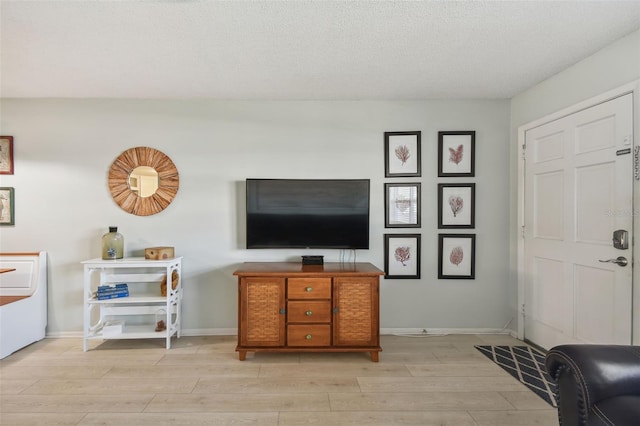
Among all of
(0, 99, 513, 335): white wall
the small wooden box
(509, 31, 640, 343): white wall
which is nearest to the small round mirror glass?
(0, 99, 513, 335): white wall

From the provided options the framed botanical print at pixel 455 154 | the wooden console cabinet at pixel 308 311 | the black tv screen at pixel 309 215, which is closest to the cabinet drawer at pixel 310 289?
the wooden console cabinet at pixel 308 311

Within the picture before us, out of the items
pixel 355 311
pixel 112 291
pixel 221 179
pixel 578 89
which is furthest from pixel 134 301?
pixel 578 89

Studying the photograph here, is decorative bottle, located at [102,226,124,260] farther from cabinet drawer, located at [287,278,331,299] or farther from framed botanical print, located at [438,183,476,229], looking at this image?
framed botanical print, located at [438,183,476,229]

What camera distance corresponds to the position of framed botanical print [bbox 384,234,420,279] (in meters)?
3.37

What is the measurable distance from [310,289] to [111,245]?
6.25ft

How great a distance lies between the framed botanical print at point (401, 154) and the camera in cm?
338

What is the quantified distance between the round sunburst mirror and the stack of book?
0.72m

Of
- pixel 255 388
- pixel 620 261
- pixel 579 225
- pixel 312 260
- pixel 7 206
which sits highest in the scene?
pixel 7 206

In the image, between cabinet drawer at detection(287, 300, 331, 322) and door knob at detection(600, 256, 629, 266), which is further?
cabinet drawer at detection(287, 300, 331, 322)

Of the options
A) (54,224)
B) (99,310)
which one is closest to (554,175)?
(99,310)

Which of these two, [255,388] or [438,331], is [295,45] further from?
[438,331]

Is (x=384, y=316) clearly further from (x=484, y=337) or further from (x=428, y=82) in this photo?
(x=428, y=82)

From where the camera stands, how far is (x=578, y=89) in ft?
8.47

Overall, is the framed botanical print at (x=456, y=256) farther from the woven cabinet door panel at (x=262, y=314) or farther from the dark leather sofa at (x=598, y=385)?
the dark leather sofa at (x=598, y=385)
